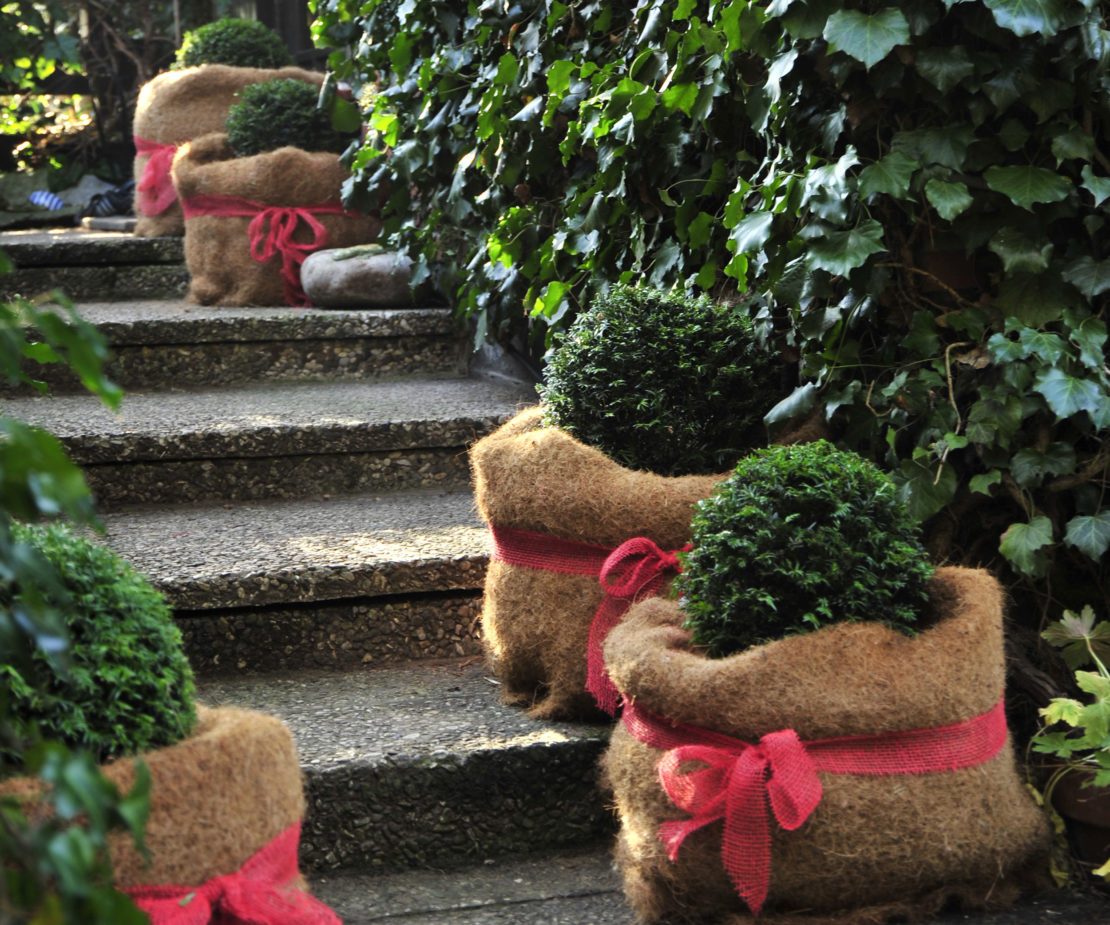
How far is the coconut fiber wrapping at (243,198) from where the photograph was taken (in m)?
3.82

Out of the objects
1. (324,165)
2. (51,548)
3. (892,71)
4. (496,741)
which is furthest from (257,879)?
(324,165)

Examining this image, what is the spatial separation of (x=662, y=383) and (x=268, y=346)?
178 cm

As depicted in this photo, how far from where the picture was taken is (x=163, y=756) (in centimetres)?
125

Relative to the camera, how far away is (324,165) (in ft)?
12.8

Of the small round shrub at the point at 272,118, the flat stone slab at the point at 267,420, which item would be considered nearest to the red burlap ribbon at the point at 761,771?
the flat stone slab at the point at 267,420

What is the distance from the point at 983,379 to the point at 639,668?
2.42 ft

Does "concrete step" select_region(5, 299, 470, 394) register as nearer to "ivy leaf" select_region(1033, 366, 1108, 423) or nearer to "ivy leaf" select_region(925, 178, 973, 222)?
"ivy leaf" select_region(925, 178, 973, 222)

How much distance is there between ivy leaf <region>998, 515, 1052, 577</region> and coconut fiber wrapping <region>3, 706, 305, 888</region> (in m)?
1.08

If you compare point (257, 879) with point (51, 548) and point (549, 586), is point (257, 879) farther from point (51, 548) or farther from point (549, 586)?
point (549, 586)

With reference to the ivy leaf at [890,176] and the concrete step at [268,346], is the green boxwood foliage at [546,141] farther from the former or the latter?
the ivy leaf at [890,176]

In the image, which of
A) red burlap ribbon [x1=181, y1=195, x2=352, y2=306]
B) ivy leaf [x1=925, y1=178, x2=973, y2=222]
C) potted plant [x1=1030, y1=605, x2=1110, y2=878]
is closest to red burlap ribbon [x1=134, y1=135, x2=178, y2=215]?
red burlap ribbon [x1=181, y1=195, x2=352, y2=306]

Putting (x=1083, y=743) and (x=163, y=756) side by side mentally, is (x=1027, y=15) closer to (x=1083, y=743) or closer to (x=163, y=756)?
(x=1083, y=743)

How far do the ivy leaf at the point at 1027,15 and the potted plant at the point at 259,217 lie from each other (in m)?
2.58

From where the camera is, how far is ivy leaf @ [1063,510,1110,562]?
5.86ft
